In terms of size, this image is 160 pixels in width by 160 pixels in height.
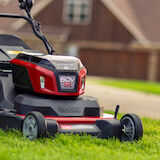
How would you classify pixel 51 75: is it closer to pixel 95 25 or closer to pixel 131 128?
pixel 131 128

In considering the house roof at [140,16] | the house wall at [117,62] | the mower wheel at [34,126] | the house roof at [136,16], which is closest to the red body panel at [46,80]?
the mower wheel at [34,126]

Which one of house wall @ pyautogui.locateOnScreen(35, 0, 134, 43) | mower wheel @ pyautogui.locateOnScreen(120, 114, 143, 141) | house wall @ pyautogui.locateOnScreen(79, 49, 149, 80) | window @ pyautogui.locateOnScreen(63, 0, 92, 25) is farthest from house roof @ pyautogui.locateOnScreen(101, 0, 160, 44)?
mower wheel @ pyautogui.locateOnScreen(120, 114, 143, 141)

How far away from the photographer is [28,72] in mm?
5129

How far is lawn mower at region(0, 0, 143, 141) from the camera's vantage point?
16.2 feet

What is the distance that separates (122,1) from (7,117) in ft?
86.9

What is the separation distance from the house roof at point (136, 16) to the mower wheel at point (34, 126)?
76.8 feet

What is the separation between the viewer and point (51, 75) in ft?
16.3

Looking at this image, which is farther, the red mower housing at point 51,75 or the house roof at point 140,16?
the house roof at point 140,16

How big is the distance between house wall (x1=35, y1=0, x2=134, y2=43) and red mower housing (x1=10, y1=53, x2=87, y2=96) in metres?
24.3

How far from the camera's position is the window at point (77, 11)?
29.9 meters

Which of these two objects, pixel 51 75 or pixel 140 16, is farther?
pixel 140 16

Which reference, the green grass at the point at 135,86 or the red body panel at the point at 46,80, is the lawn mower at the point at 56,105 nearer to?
the red body panel at the point at 46,80

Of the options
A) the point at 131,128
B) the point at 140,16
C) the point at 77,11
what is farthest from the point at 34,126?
the point at 140,16

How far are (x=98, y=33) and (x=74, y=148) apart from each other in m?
25.6
